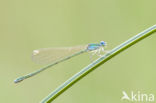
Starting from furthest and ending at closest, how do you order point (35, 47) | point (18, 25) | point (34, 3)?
point (34, 3) → point (18, 25) → point (35, 47)

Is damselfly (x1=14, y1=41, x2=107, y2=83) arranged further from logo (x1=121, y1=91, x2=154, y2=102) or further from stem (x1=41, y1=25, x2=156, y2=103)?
stem (x1=41, y1=25, x2=156, y2=103)

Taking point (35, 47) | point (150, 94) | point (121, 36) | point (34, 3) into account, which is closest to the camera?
point (150, 94)

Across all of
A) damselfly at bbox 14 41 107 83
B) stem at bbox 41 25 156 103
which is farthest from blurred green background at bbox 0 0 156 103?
stem at bbox 41 25 156 103

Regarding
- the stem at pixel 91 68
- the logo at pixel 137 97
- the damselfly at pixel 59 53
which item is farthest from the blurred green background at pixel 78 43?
the stem at pixel 91 68

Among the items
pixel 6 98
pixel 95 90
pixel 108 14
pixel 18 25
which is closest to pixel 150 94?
pixel 95 90

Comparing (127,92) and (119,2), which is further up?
(119,2)

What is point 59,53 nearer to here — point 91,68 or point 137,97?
point 137,97

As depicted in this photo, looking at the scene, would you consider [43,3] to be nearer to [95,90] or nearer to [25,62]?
[25,62]
